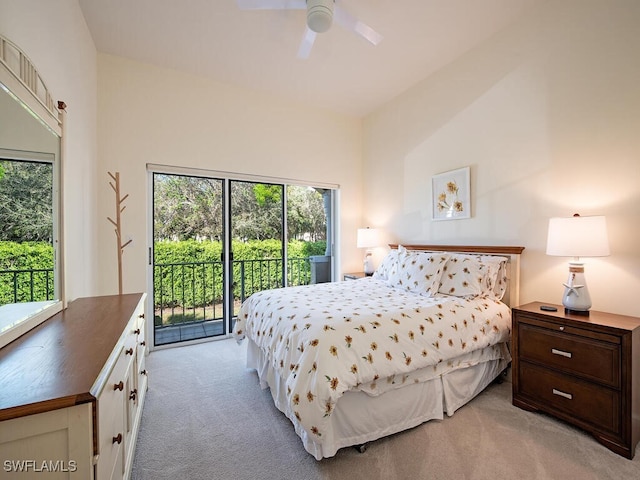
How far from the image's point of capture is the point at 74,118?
219 cm

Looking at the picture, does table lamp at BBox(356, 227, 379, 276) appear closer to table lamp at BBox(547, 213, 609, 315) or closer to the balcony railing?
the balcony railing

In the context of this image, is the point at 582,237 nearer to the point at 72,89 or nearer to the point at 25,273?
the point at 25,273

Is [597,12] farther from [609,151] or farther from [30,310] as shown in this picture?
[30,310]

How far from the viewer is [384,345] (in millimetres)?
1723

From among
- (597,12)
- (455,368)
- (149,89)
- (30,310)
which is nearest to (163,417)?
(30,310)

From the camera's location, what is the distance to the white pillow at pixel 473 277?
244 cm

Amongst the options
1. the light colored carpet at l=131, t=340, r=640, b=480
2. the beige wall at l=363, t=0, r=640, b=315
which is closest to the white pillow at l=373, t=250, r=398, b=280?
the beige wall at l=363, t=0, r=640, b=315

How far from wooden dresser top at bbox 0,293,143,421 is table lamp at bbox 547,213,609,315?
8.49 feet

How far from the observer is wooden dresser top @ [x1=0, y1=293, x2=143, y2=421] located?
2.49 feet

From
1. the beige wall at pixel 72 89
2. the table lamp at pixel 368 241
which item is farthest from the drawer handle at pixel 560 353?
the beige wall at pixel 72 89

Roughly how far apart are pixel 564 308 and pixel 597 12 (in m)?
2.16

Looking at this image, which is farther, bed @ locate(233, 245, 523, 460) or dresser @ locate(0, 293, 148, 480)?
bed @ locate(233, 245, 523, 460)

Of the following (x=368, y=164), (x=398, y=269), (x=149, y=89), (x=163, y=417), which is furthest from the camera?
(x=368, y=164)

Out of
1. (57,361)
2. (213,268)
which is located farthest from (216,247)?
(57,361)
